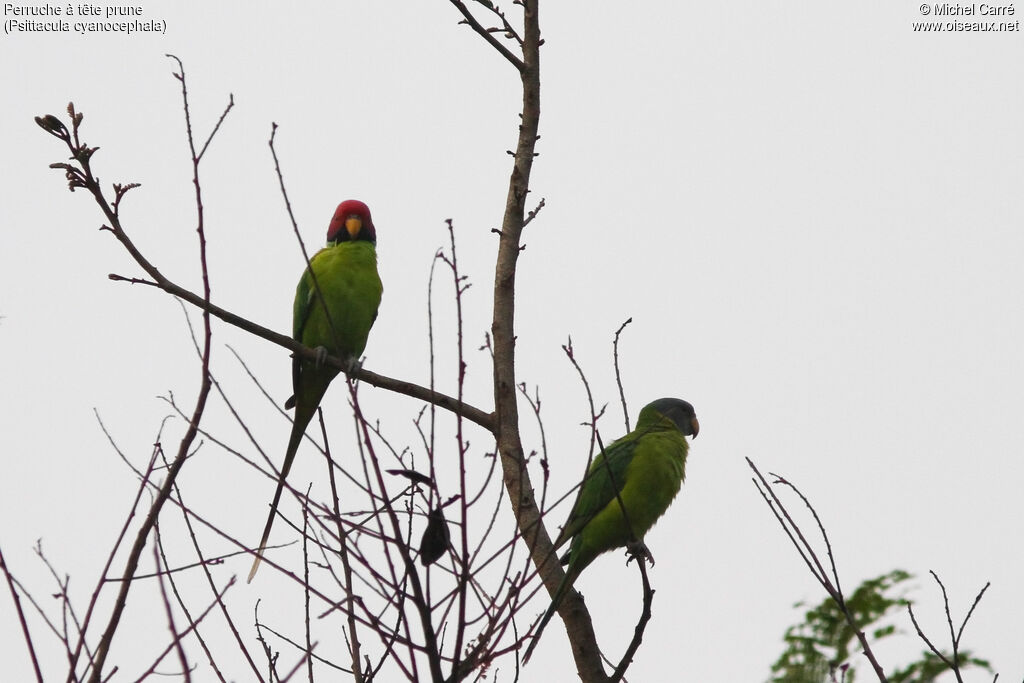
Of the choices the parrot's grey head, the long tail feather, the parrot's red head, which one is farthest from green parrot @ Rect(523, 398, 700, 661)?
the parrot's red head

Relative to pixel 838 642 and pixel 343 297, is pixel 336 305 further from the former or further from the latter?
pixel 838 642

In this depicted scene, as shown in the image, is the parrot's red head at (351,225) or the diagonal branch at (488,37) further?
the parrot's red head at (351,225)

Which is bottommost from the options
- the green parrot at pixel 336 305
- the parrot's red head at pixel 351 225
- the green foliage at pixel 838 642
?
the green foliage at pixel 838 642

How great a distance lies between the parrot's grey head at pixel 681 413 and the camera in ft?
20.1

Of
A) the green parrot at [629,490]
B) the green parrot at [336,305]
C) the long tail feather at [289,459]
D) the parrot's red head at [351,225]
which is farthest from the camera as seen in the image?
the parrot's red head at [351,225]

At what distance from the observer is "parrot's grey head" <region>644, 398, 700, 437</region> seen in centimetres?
614

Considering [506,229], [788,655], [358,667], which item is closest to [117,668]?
[358,667]

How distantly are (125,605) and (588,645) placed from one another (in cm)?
180

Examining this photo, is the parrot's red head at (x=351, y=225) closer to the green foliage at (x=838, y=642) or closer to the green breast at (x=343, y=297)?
the green breast at (x=343, y=297)

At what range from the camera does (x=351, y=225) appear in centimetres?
596

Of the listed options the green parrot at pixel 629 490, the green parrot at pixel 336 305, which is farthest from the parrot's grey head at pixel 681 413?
the green parrot at pixel 336 305

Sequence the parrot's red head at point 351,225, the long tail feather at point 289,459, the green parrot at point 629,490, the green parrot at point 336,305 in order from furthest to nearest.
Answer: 1. the parrot's red head at point 351,225
2. the green parrot at point 336,305
3. the green parrot at point 629,490
4. the long tail feather at point 289,459

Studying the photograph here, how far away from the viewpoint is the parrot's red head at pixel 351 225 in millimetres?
5961

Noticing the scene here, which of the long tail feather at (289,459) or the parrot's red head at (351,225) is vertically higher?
the parrot's red head at (351,225)
